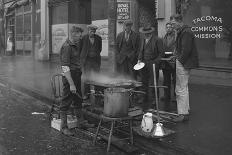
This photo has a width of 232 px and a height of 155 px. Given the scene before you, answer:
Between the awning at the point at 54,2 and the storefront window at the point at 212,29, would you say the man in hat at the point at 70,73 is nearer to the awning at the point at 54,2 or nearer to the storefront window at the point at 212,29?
the storefront window at the point at 212,29

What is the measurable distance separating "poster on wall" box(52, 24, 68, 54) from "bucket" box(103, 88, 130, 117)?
47.5ft

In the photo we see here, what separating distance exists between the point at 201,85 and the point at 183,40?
4.77 metres

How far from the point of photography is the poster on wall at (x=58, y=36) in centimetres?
2034

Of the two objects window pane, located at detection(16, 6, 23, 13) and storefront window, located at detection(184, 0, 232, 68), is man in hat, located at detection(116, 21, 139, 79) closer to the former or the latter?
storefront window, located at detection(184, 0, 232, 68)

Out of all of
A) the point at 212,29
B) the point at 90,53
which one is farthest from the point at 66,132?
the point at 212,29

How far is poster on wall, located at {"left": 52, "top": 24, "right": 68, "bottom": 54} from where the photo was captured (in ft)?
66.7

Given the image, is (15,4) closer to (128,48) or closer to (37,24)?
(37,24)

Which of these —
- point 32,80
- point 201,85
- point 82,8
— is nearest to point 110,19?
point 201,85

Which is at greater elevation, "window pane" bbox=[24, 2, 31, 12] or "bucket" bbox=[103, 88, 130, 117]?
"window pane" bbox=[24, 2, 31, 12]

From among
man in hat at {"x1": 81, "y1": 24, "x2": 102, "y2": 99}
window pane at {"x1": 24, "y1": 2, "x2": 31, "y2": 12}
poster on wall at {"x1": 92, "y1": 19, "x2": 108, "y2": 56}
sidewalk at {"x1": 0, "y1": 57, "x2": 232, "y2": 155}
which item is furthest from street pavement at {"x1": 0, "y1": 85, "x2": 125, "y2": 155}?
window pane at {"x1": 24, "y1": 2, "x2": 31, "y2": 12}

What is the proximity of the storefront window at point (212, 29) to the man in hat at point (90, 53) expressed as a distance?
157 inches

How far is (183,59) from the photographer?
7133mm

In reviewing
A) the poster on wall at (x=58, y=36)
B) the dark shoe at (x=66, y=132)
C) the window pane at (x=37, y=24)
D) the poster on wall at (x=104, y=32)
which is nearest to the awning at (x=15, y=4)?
the window pane at (x=37, y=24)

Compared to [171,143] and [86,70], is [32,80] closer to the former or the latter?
[86,70]
